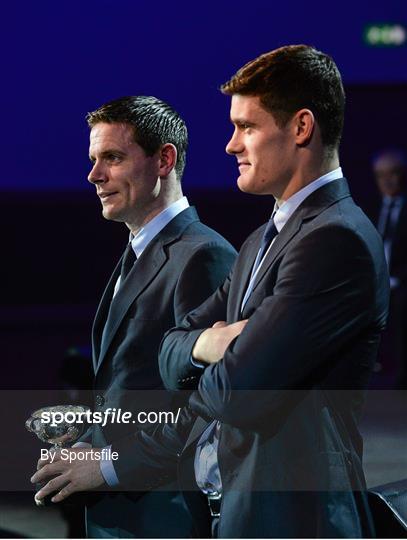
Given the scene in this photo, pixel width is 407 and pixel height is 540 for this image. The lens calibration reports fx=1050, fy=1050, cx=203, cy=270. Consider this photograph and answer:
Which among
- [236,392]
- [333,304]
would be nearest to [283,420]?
[236,392]

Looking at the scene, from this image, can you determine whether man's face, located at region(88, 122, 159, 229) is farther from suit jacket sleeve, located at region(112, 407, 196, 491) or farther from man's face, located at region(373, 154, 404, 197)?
man's face, located at region(373, 154, 404, 197)

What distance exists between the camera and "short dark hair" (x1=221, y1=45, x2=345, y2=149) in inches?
71.8

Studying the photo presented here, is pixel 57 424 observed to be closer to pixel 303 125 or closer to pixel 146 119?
pixel 146 119

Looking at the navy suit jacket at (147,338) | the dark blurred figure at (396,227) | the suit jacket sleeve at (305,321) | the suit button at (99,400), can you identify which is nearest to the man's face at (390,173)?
the dark blurred figure at (396,227)

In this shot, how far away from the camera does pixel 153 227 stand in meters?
2.32

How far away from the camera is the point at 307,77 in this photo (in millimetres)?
1831

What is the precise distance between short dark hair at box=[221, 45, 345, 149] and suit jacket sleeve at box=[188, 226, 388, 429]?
0.22 m

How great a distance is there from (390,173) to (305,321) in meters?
4.66

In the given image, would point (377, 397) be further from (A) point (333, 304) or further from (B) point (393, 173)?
(A) point (333, 304)

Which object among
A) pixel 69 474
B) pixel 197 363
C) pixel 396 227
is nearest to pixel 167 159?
pixel 197 363

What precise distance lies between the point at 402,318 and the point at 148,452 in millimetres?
4152

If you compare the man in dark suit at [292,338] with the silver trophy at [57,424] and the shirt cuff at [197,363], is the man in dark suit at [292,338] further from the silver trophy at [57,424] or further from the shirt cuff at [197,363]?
the silver trophy at [57,424]
